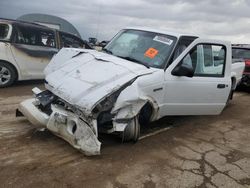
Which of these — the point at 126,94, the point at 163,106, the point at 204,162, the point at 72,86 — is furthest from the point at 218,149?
the point at 72,86

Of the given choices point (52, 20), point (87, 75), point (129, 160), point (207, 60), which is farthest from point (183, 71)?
point (52, 20)

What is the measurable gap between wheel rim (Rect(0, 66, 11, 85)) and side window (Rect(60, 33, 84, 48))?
190 centimetres

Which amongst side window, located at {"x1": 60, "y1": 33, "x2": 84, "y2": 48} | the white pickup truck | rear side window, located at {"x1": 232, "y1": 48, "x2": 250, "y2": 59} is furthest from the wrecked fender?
rear side window, located at {"x1": 232, "y1": 48, "x2": 250, "y2": 59}

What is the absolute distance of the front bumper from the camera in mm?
4258

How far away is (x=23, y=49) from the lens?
8.77 meters

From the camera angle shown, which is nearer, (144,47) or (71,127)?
(71,127)

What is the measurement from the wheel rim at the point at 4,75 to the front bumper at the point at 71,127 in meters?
4.28

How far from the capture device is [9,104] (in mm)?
6914

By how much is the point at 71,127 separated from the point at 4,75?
495 centimetres

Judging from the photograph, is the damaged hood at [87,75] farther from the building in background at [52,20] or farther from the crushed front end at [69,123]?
the building in background at [52,20]

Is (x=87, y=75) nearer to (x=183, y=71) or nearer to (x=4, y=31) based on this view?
(x=183, y=71)

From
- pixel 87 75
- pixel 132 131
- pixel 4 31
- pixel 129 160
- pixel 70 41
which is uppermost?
pixel 87 75

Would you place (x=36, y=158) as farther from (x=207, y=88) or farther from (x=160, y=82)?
(x=207, y=88)

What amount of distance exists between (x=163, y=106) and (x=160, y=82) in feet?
1.52
